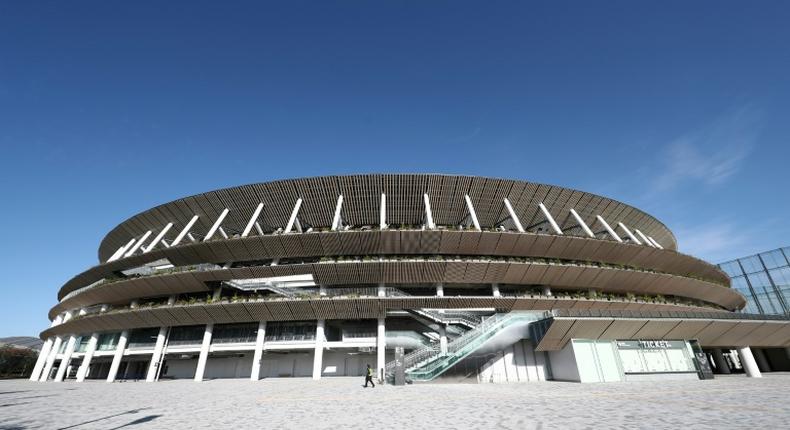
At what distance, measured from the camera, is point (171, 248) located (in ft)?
103

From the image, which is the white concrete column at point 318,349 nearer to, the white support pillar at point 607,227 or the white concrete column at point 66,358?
the white concrete column at point 66,358

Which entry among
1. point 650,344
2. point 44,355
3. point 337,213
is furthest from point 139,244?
point 650,344

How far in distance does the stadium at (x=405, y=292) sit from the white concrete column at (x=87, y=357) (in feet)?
0.63

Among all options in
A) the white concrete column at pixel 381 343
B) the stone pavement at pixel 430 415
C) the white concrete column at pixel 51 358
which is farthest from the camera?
the white concrete column at pixel 51 358

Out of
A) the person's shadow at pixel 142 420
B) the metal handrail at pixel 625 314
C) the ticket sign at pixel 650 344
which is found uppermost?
the metal handrail at pixel 625 314

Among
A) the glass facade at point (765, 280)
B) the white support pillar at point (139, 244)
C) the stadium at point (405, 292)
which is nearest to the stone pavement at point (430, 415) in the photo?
the stadium at point (405, 292)

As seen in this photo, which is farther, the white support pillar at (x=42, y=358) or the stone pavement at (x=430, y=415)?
the white support pillar at (x=42, y=358)

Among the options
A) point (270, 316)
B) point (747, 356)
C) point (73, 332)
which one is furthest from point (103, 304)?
point (747, 356)

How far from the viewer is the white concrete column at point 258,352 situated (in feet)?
89.7

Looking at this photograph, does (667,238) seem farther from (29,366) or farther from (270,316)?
(29,366)

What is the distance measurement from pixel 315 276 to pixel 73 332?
30673mm

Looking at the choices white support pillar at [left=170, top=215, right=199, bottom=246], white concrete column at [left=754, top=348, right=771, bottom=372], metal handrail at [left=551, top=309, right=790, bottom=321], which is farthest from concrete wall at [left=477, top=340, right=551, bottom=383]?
white support pillar at [left=170, top=215, right=199, bottom=246]

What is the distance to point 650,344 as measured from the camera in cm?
2159

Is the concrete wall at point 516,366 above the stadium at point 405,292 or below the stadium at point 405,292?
below
